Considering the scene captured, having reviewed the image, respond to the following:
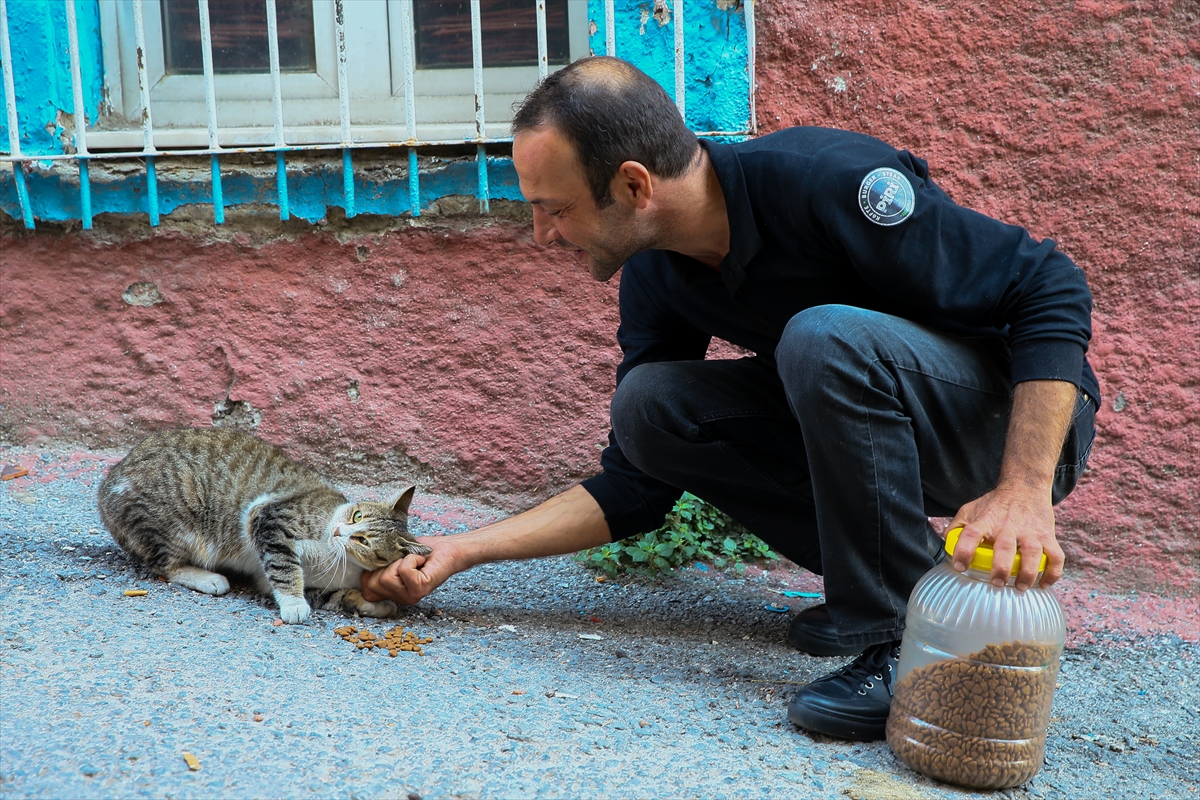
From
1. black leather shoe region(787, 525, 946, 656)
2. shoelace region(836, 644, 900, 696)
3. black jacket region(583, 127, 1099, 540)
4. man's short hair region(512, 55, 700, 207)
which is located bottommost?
black leather shoe region(787, 525, 946, 656)

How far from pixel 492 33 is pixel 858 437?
2.14m

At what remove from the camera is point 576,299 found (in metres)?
3.22

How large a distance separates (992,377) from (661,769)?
1141mm

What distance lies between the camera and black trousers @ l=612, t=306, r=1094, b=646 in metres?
2.01

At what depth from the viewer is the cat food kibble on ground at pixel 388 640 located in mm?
2328

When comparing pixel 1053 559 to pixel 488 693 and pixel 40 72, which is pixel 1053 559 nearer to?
pixel 488 693

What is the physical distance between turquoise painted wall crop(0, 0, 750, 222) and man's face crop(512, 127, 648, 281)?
3.22ft

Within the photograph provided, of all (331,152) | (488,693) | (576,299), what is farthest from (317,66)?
(488,693)

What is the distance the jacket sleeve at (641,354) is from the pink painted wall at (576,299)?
0.55 meters

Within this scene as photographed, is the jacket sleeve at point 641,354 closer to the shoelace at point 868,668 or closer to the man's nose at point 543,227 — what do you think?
the man's nose at point 543,227

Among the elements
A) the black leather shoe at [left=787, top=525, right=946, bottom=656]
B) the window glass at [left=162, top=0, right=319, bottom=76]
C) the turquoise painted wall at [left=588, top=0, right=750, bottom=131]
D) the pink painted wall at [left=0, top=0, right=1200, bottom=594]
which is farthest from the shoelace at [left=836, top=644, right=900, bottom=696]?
the window glass at [left=162, top=0, right=319, bottom=76]

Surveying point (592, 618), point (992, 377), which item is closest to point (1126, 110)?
point (992, 377)

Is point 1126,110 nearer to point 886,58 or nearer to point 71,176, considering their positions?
point 886,58

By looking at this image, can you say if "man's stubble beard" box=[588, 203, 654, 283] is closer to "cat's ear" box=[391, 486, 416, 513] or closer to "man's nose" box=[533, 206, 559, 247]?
"man's nose" box=[533, 206, 559, 247]
